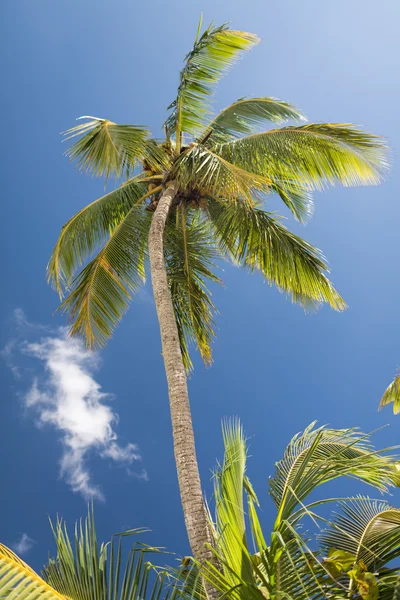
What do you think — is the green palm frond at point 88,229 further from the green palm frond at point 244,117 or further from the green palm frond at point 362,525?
the green palm frond at point 362,525

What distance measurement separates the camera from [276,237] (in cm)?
779

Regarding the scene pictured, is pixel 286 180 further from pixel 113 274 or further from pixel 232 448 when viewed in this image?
pixel 232 448

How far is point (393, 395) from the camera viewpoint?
1272cm

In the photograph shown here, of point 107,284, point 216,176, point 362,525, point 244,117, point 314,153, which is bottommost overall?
point 362,525

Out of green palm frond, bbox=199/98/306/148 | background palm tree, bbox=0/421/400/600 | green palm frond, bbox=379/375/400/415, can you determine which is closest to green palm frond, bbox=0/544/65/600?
background palm tree, bbox=0/421/400/600

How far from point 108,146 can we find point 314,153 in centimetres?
301

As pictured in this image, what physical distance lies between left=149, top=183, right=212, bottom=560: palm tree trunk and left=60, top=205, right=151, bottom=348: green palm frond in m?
1.05

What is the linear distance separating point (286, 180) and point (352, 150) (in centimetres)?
174

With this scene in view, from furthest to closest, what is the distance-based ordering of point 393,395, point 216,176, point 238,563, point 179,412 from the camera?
point 393,395 < point 216,176 < point 179,412 < point 238,563

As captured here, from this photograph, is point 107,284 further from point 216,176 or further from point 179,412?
point 179,412

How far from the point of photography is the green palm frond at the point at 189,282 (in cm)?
870

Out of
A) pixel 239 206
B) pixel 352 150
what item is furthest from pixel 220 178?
pixel 352 150

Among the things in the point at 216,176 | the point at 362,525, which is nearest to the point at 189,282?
the point at 216,176

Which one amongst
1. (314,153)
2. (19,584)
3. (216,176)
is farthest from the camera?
(314,153)
